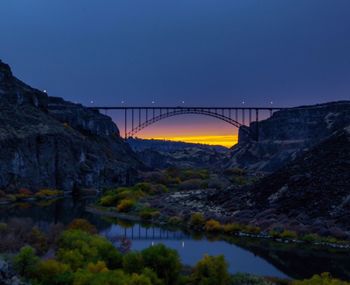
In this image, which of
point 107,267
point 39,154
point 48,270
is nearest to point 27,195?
point 39,154

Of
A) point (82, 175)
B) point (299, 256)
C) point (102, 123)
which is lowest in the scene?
point (299, 256)

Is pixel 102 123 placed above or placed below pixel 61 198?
above

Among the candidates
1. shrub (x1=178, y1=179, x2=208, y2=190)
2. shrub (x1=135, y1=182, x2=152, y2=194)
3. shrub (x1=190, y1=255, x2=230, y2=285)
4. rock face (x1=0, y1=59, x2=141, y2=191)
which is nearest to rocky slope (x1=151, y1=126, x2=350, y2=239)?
shrub (x1=135, y1=182, x2=152, y2=194)

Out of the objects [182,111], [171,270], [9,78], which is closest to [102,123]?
[182,111]

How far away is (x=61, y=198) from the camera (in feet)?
295

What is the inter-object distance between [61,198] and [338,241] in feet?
182

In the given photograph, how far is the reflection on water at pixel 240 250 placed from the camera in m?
36.8

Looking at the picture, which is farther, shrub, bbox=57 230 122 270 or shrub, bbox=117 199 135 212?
→ shrub, bbox=117 199 135 212

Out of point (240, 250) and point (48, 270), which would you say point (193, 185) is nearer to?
point (240, 250)

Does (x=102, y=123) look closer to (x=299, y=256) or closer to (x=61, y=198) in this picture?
(x=61, y=198)

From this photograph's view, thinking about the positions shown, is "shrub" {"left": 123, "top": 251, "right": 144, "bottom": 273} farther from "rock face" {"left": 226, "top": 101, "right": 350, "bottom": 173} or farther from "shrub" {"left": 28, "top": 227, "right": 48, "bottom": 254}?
"rock face" {"left": 226, "top": 101, "right": 350, "bottom": 173}

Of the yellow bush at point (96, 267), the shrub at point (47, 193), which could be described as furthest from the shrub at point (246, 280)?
the shrub at point (47, 193)

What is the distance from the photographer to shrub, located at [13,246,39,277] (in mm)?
25812

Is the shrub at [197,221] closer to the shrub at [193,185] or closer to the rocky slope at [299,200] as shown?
the rocky slope at [299,200]
